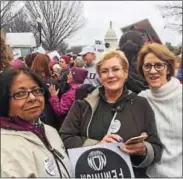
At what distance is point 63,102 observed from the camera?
15.6ft

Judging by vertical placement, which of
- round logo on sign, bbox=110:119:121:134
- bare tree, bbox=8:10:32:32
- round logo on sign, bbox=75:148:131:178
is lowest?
round logo on sign, bbox=75:148:131:178

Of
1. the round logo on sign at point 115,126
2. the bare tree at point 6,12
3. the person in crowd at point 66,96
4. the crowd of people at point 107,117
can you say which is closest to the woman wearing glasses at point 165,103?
the crowd of people at point 107,117

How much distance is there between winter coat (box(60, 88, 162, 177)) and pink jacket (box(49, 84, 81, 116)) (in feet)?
5.79

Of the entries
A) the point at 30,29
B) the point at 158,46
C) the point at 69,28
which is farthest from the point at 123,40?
the point at 69,28

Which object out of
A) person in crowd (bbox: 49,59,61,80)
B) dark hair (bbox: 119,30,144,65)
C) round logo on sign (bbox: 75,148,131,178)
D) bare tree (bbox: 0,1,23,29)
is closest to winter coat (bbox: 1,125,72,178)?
round logo on sign (bbox: 75,148,131,178)

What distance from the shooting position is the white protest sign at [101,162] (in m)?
2.58

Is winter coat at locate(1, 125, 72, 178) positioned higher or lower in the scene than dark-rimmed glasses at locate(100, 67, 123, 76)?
lower

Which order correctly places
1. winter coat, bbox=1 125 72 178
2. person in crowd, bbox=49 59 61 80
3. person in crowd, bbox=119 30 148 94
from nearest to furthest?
winter coat, bbox=1 125 72 178
person in crowd, bbox=119 30 148 94
person in crowd, bbox=49 59 61 80

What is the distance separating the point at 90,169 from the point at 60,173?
8.2 inches

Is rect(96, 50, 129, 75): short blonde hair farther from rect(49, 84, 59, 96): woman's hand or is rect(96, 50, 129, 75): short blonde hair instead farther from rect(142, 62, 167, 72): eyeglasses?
rect(49, 84, 59, 96): woman's hand

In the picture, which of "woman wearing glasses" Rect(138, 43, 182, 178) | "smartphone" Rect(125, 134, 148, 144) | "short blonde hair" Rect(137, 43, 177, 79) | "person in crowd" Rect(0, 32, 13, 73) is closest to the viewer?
"smartphone" Rect(125, 134, 148, 144)

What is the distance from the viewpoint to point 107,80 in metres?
2.92

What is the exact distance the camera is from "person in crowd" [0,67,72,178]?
7.30 feet

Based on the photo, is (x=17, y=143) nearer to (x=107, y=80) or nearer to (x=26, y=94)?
(x=26, y=94)
